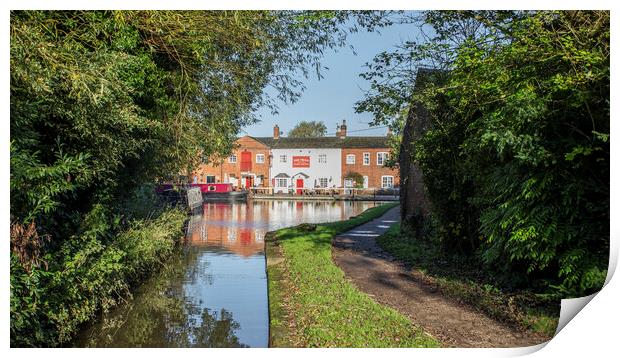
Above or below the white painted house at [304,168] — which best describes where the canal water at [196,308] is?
below

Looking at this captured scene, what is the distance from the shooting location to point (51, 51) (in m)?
4.71

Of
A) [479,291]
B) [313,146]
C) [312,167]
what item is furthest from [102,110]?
[312,167]

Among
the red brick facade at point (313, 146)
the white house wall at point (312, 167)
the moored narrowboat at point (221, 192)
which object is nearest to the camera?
the white house wall at point (312, 167)

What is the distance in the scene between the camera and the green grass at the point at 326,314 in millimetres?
5105

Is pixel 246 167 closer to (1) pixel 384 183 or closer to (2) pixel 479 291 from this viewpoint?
(1) pixel 384 183

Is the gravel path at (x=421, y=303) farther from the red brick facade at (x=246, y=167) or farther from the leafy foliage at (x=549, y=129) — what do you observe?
the red brick facade at (x=246, y=167)

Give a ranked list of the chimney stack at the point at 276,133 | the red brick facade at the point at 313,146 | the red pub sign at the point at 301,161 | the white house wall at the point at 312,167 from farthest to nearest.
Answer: the chimney stack at the point at 276,133 → the red pub sign at the point at 301,161 → the red brick facade at the point at 313,146 → the white house wall at the point at 312,167

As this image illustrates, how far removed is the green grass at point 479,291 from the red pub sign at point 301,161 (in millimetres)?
23937

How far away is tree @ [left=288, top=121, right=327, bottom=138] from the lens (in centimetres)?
3875

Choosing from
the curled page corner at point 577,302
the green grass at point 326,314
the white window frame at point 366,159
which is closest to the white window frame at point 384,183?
the white window frame at point 366,159

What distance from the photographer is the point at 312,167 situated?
3612 cm

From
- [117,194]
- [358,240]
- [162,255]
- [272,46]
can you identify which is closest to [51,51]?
[117,194]
